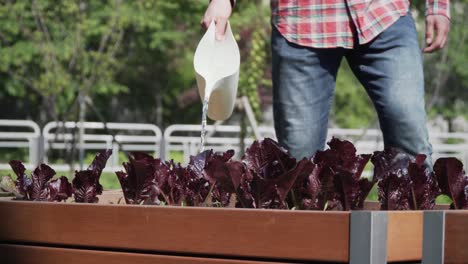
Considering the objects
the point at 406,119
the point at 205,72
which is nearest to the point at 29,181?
the point at 205,72

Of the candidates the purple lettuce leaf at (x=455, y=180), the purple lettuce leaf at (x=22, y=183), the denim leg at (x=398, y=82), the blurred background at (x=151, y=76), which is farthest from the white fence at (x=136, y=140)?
the purple lettuce leaf at (x=455, y=180)

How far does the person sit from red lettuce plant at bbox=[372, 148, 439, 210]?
1.04 meters

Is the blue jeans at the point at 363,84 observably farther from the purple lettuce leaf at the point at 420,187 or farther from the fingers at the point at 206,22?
the purple lettuce leaf at the point at 420,187

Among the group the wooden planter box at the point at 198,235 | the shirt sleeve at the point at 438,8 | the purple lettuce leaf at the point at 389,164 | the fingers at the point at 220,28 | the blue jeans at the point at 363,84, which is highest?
the shirt sleeve at the point at 438,8

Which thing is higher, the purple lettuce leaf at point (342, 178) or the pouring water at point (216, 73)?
the pouring water at point (216, 73)

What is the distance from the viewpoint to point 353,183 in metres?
2.35

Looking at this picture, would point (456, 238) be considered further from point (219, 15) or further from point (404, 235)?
point (219, 15)

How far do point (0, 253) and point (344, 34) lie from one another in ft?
5.55

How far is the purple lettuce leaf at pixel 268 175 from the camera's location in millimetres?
2383

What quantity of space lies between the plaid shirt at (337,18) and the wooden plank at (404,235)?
1577mm

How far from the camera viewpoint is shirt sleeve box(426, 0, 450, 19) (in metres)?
3.85

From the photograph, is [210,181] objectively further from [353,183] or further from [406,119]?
[406,119]

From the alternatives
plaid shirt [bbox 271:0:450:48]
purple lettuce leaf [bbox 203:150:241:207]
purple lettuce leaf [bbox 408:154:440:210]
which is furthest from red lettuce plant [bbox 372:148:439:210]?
plaid shirt [bbox 271:0:450:48]

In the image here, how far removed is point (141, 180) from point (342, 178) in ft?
1.69
